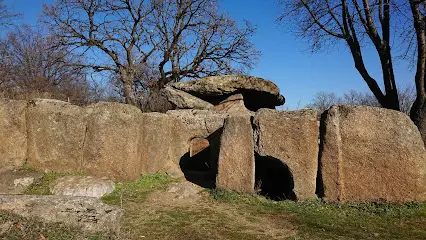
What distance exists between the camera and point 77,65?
18516 millimetres

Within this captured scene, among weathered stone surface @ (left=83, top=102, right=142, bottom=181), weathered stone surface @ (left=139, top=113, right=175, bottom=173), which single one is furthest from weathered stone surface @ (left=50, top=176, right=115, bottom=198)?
weathered stone surface @ (left=139, top=113, right=175, bottom=173)

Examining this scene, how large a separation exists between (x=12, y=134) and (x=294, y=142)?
19.7 ft

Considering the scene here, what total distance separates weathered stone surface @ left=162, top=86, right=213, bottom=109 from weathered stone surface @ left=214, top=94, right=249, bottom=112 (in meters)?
0.36

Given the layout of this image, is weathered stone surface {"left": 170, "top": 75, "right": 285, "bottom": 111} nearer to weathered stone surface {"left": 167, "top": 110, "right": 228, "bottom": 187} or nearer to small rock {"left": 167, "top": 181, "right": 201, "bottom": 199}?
weathered stone surface {"left": 167, "top": 110, "right": 228, "bottom": 187}

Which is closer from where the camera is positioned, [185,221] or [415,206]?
[185,221]

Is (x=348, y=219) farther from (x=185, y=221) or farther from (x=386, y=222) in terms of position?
(x=185, y=221)

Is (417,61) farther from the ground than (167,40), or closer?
closer

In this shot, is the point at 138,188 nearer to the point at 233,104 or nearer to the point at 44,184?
the point at 44,184

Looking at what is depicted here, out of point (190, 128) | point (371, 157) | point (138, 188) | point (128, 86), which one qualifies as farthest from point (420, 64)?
point (128, 86)

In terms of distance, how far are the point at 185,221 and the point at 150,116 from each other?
3501 mm

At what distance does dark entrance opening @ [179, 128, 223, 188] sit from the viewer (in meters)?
9.06

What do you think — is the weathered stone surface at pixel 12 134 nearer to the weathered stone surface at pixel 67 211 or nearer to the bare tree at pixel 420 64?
the weathered stone surface at pixel 67 211

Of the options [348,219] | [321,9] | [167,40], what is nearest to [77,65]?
[167,40]

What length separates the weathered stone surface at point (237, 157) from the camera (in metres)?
7.83
